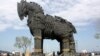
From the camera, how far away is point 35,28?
1873 centimetres

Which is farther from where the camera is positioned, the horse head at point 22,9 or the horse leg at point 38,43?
the horse head at point 22,9

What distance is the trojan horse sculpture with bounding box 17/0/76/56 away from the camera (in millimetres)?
18688

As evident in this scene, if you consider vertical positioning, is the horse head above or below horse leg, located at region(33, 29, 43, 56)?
above

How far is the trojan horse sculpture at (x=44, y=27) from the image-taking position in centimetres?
1869

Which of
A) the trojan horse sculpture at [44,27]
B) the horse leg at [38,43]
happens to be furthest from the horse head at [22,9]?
the horse leg at [38,43]

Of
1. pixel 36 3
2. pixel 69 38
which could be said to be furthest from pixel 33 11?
pixel 69 38

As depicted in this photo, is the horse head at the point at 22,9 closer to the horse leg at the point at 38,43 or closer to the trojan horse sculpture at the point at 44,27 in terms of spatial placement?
the trojan horse sculpture at the point at 44,27

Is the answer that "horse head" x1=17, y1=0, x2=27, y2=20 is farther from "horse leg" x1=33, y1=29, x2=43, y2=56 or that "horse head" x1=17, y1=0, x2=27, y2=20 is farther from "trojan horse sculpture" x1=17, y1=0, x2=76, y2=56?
"horse leg" x1=33, y1=29, x2=43, y2=56

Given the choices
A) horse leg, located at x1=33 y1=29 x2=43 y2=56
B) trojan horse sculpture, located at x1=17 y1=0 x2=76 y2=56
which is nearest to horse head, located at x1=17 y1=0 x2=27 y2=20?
trojan horse sculpture, located at x1=17 y1=0 x2=76 y2=56

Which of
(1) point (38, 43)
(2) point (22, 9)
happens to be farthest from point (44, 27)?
(2) point (22, 9)

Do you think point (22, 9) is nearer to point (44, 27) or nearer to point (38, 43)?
point (44, 27)

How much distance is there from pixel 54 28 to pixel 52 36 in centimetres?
74

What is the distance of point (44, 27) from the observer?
1900 centimetres

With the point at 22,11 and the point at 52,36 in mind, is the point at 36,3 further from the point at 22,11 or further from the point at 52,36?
the point at 52,36
